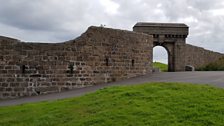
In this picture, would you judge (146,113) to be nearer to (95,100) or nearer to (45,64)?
(95,100)

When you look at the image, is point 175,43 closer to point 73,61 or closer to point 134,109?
point 73,61

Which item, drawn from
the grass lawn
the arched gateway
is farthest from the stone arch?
the grass lawn

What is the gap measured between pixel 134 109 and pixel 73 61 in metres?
7.88

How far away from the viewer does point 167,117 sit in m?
8.07

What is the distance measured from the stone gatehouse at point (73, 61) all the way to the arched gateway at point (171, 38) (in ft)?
47.7

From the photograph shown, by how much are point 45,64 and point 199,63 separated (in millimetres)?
22880

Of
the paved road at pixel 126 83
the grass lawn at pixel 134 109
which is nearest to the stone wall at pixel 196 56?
the paved road at pixel 126 83

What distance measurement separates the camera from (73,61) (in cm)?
1625

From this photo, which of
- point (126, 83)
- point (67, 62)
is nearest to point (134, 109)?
point (126, 83)

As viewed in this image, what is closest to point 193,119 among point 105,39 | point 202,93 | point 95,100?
point 202,93

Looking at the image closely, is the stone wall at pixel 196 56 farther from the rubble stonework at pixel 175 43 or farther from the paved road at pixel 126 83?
the paved road at pixel 126 83

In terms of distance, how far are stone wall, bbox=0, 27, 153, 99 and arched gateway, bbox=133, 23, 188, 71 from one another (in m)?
15.9

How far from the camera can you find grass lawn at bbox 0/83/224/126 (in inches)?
315

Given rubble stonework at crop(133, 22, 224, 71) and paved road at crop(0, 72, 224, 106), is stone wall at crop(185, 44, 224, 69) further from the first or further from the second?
paved road at crop(0, 72, 224, 106)
